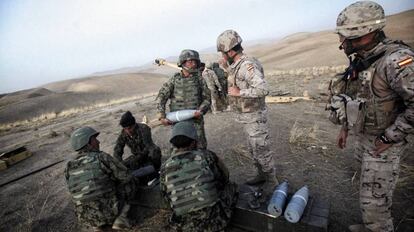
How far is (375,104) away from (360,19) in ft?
2.64

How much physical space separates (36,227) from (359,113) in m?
5.13

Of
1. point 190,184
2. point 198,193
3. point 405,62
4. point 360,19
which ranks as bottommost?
point 198,193

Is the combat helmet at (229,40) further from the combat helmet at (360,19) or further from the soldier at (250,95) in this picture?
the combat helmet at (360,19)

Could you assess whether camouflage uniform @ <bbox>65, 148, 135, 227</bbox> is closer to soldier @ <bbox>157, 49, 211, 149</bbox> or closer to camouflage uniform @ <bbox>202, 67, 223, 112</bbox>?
soldier @ <bbox>157, 49, 211, 149</bbox>

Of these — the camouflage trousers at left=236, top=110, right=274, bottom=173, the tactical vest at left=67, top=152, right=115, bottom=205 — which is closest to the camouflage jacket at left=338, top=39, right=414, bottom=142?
the camouflage trousers at left=236, top=110, right=274, bottom=173

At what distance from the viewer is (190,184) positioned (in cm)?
288

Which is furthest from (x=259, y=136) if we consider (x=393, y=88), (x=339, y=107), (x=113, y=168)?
(x=113, y=168)

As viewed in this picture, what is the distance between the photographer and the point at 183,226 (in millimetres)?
3021

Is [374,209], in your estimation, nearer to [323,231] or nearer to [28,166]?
[323,231]

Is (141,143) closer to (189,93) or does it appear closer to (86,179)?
(189,93)

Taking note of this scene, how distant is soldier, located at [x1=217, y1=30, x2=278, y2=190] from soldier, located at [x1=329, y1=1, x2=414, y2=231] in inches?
51.7

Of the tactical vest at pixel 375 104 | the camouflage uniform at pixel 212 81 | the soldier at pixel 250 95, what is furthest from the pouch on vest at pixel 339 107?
the camouflage uniform at pixel 212 81

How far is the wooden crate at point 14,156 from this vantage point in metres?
8.23

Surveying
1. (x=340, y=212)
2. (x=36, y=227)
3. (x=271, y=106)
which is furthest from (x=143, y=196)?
(x=271, y=106)
